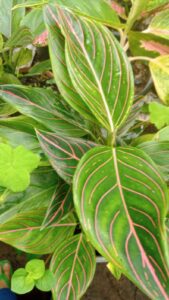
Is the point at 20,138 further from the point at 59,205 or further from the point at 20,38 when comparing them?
the point at 20,38

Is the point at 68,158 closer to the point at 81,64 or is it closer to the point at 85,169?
the point at 85,169

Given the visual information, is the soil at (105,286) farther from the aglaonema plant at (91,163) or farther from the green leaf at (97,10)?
the green leaf at (97,10)

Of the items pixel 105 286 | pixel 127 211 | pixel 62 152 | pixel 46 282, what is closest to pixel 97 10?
pixel 62 152

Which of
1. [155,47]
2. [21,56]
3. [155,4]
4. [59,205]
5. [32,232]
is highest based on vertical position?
[155,4]

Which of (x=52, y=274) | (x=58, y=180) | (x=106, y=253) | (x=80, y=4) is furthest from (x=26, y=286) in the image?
(x=80, y=4)

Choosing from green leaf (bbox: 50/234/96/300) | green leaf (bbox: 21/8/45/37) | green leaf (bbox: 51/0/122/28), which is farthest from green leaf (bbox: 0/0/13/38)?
green leaf (bbox: 50/234/96/300)

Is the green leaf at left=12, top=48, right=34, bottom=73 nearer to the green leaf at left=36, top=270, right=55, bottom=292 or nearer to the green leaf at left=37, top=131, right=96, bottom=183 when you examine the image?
the green leaf at left=37, top=131, right=96, bottom=183

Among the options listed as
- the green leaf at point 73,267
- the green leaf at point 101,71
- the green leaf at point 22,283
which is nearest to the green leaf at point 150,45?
the green leaf at point 101,71
